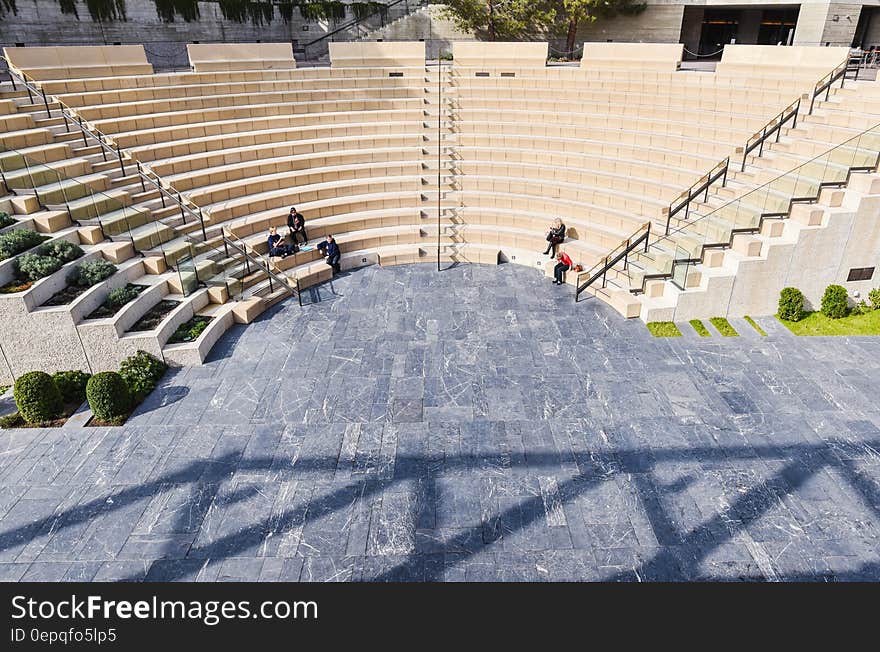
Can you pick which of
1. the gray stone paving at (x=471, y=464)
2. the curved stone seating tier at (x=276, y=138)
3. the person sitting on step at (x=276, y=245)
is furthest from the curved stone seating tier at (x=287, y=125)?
the gray stone paving at (x=471, y=464)

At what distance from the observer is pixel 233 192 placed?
54.3 ft

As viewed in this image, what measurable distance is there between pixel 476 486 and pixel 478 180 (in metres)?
12.4

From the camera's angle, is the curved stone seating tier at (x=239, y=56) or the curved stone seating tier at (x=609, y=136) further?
the curved stone seating tier at (x=239, y=56)

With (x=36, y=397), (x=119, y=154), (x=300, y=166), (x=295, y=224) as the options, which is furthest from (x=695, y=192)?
(x=119, y=154)

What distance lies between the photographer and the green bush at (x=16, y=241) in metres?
11.3

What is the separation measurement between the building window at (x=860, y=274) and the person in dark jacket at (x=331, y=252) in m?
13.3

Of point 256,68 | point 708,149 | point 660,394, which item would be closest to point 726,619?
point 660,394

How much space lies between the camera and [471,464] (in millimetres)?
8898

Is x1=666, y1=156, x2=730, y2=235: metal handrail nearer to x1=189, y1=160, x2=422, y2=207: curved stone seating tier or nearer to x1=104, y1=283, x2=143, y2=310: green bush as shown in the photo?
x1=189, y1=160, x2=422, y2=207: curved stone seating tier

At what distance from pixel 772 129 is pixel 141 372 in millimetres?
17473

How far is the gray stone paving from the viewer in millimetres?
7340

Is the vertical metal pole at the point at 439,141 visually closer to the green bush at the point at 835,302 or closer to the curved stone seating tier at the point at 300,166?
the curved stone seating tier at the point at 300,166

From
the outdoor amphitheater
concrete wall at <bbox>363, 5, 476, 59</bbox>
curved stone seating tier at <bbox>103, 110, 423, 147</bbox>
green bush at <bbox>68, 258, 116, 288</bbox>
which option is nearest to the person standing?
the outdoor amphitheater

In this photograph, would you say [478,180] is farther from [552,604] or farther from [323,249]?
[552,604]
